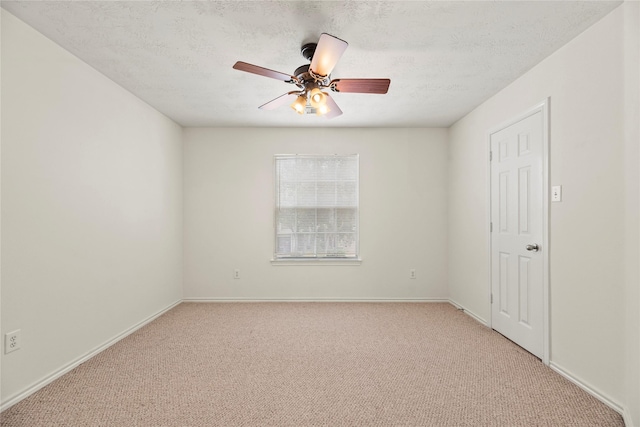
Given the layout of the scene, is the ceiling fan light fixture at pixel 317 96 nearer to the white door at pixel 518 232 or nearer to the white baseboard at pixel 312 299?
the white door at pixel 518 232

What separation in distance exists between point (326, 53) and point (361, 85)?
45 cm

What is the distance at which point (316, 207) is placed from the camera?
4559 millimetres

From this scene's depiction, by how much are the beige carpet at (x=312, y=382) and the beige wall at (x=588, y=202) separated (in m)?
0.28

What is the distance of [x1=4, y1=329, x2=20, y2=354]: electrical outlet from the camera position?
6.52 ft

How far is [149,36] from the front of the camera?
227cm

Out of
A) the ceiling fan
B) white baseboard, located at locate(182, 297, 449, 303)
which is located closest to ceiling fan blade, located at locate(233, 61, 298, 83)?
the ceiling fan

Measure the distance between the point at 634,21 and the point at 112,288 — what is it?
4.19 metres

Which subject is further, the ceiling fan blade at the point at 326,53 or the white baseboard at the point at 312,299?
the white baseboard at the point at 312,299

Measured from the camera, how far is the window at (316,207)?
4551 mm

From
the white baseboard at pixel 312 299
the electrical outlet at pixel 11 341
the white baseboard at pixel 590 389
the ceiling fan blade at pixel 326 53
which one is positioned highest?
the ceiling fan blade at pixel 326 53

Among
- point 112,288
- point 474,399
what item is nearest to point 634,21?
point 474,399

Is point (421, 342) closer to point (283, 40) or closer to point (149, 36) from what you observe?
point (283, 40)

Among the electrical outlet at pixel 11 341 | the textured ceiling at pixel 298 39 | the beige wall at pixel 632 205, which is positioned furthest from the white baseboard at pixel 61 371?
the beige wall at pixel 632 205

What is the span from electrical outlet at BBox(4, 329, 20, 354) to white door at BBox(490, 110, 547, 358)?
370cm
